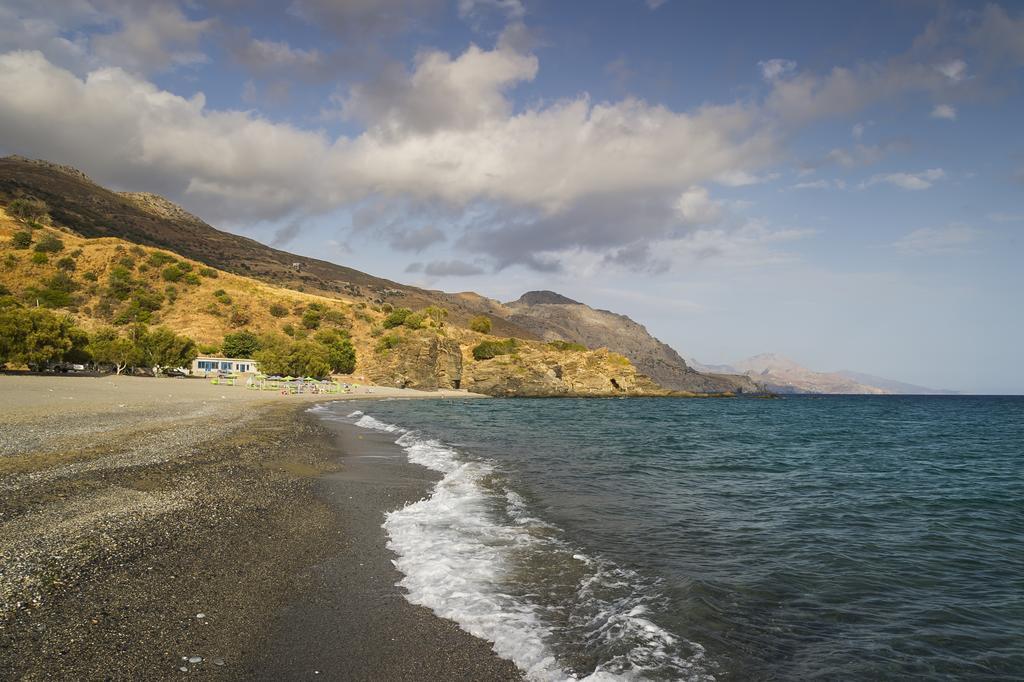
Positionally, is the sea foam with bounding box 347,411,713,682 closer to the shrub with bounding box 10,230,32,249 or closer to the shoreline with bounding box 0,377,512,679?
the shoreline with bounding box 0,377,512,679

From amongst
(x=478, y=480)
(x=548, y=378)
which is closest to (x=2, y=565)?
(x=478, y=480)

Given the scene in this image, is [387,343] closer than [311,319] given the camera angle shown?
Yes

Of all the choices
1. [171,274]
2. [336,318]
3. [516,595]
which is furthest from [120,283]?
[516,595]

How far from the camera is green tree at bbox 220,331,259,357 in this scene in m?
95.0

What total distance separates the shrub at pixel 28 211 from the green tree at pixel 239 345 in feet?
224

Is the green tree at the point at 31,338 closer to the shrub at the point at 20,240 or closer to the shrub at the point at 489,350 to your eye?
the shrub at the point at 20,240

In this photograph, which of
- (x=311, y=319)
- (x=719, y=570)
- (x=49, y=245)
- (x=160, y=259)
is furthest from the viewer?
(x=160, y=259)

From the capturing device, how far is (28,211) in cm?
13062

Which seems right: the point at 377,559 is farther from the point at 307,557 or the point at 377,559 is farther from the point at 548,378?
the point at 548,378

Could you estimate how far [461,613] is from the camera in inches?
304

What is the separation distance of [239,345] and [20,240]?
5544cm

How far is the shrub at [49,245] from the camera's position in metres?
107

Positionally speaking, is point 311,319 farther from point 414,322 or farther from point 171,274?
point 171,274

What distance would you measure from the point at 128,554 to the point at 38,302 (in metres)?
105
